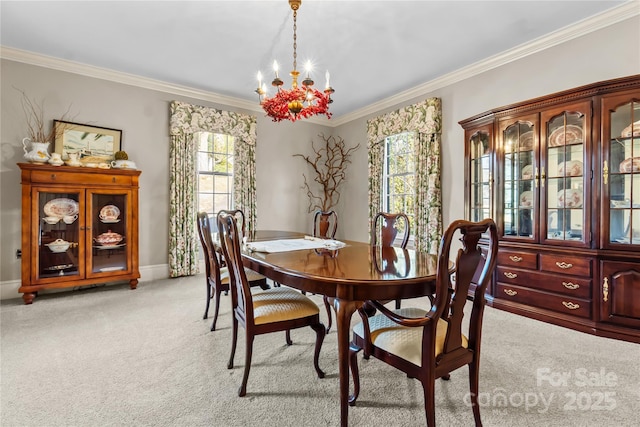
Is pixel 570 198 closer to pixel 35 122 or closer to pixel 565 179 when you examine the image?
pixel 565 179

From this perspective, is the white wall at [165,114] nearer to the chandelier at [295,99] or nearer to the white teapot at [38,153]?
the white teapot at [38,153]

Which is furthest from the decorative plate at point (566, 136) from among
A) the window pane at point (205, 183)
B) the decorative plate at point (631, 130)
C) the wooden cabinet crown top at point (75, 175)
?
the wooden cabinet crown top at point (75, 175)

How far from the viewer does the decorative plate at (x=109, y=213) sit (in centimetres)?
366

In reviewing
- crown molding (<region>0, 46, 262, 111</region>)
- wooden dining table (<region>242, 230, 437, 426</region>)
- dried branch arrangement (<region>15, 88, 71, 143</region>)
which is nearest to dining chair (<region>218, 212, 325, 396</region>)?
wooden dining table (<region>242, 230, 437, 426</region>)

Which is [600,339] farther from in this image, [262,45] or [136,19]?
[136,19]

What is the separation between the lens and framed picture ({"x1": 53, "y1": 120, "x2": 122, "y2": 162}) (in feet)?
11.8

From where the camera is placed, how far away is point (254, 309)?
1843 millimetres

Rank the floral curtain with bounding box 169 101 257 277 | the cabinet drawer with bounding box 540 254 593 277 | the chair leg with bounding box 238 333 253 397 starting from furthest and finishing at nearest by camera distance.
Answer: the floral curtain with bounding box 169 101 257 277
the cabinet drawer with bounding box 540 254 593 277
the chair leg with bounding box 238 333 253 397

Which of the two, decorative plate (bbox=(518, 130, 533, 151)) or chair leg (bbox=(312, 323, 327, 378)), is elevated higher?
decorative plate (bbox=(518, 130, 533, 151))

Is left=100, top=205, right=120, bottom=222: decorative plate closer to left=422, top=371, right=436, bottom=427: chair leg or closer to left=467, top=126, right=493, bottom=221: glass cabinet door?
left=422, top=371, right=436, bottom=427: chair leg

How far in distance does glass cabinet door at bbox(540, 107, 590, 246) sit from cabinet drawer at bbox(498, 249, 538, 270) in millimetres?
211

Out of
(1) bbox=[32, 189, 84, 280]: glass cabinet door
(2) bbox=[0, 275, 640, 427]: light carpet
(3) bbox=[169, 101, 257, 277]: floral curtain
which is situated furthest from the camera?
(3) bbox=[169, 101, 257, 277]: floral curtain

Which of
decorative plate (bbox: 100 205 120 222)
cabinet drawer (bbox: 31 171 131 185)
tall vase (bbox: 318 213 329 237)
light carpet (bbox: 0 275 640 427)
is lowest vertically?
light carpet (bbox: 0 275 640 427)

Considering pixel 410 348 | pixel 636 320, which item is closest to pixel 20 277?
pixel 410 348
